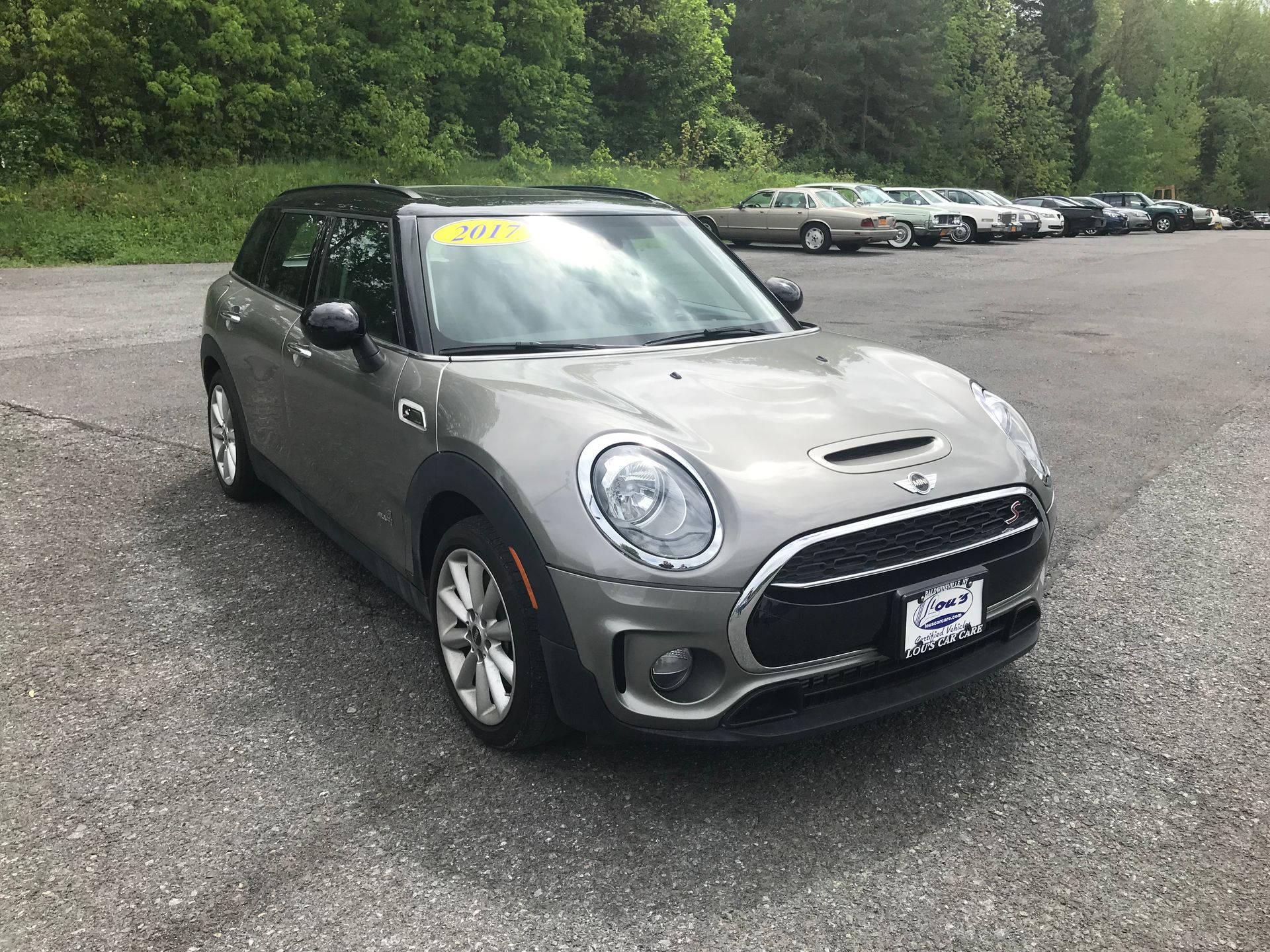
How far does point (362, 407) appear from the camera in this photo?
140 inches

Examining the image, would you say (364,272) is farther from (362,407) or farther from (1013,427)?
(1013,427)

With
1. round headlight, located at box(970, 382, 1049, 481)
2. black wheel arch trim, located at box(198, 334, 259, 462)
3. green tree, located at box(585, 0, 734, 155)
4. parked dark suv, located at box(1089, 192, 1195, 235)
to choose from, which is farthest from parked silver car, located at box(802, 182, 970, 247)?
round headlight, located at box(970, 382, 1049, 481)

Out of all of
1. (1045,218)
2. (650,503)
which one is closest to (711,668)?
(650,503)

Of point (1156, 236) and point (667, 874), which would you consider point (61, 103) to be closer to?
point (667, 874)

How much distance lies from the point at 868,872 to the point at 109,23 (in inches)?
1115

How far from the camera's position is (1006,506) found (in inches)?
116

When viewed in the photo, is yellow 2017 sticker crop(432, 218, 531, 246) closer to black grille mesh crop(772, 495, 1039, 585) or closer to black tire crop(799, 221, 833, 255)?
black grille mesh crop(772, 495, 1039, 585)

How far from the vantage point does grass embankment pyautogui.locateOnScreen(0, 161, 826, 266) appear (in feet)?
61.5

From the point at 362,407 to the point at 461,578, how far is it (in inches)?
34.1

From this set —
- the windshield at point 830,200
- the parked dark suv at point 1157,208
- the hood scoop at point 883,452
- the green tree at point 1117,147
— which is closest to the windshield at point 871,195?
the windshield at point 830,200

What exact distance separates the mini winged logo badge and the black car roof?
187cm

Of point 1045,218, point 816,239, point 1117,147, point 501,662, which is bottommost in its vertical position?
point 816,239

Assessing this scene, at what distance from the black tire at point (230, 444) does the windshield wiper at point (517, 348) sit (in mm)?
2018

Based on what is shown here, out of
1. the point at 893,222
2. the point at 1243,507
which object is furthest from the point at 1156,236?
the point at 1243,507
